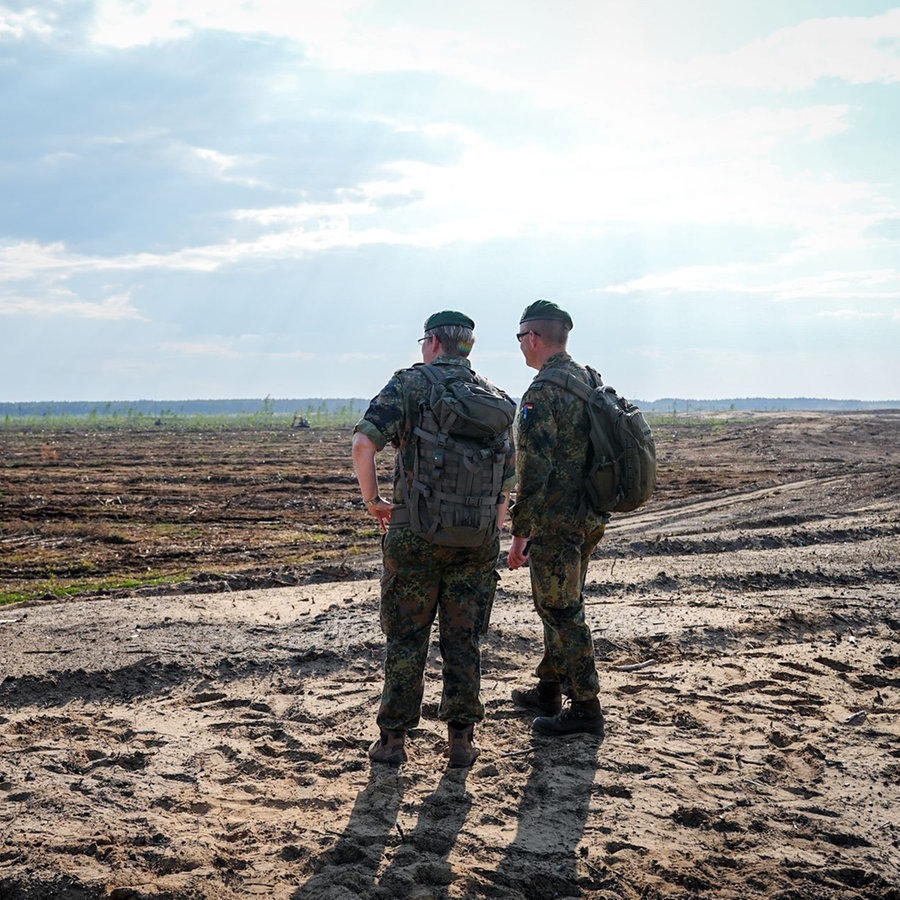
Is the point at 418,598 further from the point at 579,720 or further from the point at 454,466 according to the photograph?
the point at 579,720

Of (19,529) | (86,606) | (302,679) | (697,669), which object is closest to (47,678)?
(302,679)

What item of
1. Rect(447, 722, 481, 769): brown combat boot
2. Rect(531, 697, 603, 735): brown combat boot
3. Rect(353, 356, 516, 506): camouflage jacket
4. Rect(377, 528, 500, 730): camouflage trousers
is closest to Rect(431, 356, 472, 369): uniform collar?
Rect(353, 356, 516, 506): camouflage jacket

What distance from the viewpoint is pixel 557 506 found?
4.51m

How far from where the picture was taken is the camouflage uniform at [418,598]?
4.15 metres

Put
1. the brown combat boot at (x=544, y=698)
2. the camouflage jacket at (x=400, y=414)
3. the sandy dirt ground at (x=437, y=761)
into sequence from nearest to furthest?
the sandy dirt ground at (x=437, y=761)
the camouflage jacket at (x=400, y=414)
the brown combat boot at (x=544, y=698)

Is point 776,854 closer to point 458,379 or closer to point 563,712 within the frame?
point 563,712

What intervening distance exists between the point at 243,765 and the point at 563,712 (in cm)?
166

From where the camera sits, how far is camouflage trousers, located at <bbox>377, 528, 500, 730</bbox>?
418 centimetres

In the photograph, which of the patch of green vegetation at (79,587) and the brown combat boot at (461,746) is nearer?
the brown combat boot at (461,746)

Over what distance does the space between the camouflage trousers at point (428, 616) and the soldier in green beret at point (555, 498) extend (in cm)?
34

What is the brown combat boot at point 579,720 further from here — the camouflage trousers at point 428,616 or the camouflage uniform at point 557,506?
the camouflage trousers at point 428,616

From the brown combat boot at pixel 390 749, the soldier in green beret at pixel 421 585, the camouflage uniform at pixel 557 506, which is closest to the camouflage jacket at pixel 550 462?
the camouflage uniform at pixel 557 506

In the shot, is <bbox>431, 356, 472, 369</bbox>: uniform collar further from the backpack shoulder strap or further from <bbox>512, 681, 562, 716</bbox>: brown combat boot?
<bbox>512, 681, 562, 716</bbox>: brown combat boot

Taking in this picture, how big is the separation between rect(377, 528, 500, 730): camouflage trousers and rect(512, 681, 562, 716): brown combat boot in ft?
2.77
